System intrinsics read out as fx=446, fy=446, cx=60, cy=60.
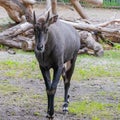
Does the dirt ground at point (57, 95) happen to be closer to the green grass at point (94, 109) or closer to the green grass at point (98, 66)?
the green grass at point (94, 109)

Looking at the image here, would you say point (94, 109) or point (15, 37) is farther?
point (15, 37)

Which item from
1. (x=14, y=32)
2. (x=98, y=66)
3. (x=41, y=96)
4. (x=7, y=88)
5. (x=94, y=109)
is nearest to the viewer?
(x=94, y=109)

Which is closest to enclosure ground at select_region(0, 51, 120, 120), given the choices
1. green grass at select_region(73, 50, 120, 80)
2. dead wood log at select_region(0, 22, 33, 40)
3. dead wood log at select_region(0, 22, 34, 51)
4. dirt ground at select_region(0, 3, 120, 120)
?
dirt ground at select_region(0, 3, 120, 120)

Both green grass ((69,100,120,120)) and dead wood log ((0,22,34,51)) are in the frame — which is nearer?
green grass ((69,100,120,120))

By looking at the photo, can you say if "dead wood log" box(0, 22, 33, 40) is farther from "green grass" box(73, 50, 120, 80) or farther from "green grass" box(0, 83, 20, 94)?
"green grass" box(0, 83, 20, 94)

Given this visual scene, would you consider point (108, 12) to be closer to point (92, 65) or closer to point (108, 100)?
point (92, 65)

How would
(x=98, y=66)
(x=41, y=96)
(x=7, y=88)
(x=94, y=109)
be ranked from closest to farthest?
(x=94, y=109) < (x=41, y=96) < (x=7, y=88) < (x=98, y=66)

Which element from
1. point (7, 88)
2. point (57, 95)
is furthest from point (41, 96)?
point (7, 88)

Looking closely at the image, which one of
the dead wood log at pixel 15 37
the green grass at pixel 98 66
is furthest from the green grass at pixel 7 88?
the dead wood log at pixel 15 37

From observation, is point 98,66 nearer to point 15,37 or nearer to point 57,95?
point 15,37

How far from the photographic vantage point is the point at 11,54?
10594 mm

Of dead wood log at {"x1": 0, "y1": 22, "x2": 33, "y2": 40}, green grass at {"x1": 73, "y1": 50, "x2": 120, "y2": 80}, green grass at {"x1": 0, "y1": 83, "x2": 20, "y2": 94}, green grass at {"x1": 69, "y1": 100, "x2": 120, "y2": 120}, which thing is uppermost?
green grass at {"x1": 69, "y1": 100, "x2": 120, "y2": 120}

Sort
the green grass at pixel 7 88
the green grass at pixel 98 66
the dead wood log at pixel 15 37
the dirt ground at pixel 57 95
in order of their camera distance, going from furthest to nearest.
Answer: the dead wood log at pixel 15 37 < the green grass at pixel 98 66 < the green grass at pixel 7 88 < the dirt ground at pixel 57 95

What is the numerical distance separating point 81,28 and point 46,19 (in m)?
6.46
